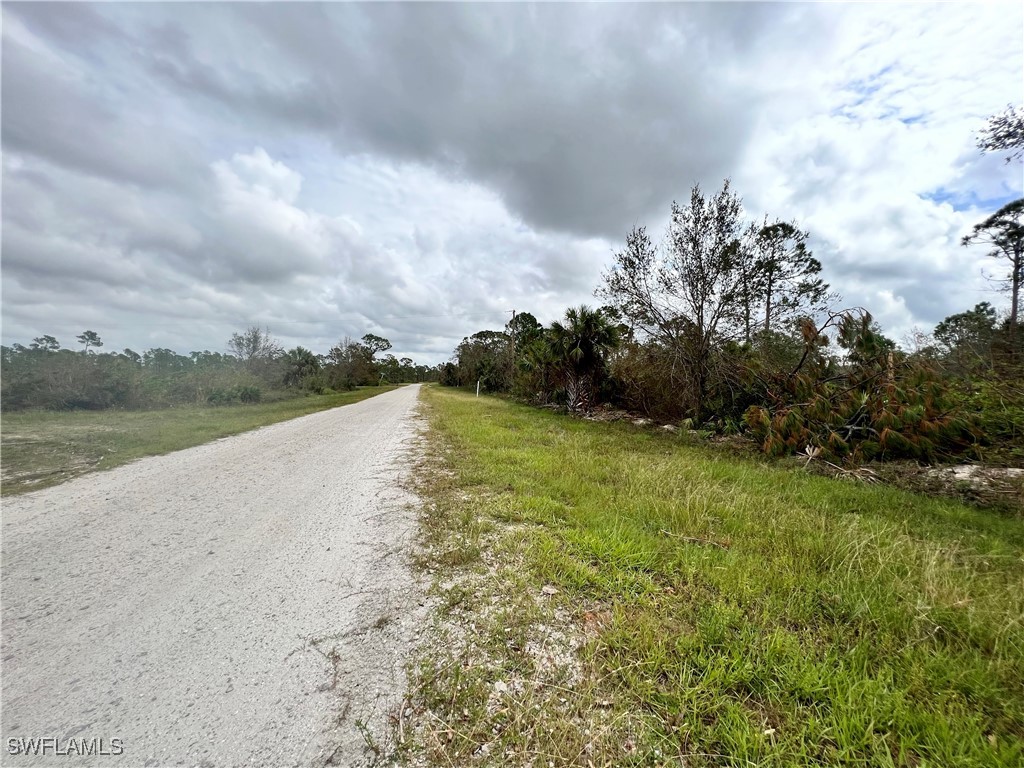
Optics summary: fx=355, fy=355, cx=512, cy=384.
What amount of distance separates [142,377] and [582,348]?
21.3m

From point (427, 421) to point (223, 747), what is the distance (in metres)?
11.0

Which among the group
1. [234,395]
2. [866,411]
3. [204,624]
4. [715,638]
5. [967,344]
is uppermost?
[967,344]

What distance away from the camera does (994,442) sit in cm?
645

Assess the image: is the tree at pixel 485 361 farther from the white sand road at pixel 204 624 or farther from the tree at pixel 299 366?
the white sand road at pixel 204 624

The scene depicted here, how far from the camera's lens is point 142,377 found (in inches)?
682

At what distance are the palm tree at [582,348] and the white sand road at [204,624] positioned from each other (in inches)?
496

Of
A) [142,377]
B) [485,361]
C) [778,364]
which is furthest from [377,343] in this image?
[778,364]

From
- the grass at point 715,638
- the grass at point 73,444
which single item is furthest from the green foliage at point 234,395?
the grass at point 715,638

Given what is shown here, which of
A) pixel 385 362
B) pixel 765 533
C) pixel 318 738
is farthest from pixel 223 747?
pixel 385 362

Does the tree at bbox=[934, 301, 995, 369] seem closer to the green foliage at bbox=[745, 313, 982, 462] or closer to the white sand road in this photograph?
the green foliage at bbox=[745, 313, 982, 462]

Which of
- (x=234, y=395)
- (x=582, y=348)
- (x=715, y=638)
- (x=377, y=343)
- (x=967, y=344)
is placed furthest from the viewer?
(x=377, y=343)

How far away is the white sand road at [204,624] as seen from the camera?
1.51 meters

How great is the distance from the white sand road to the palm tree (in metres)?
12.6

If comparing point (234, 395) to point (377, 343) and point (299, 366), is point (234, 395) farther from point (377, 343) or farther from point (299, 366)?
point (377, 343)
